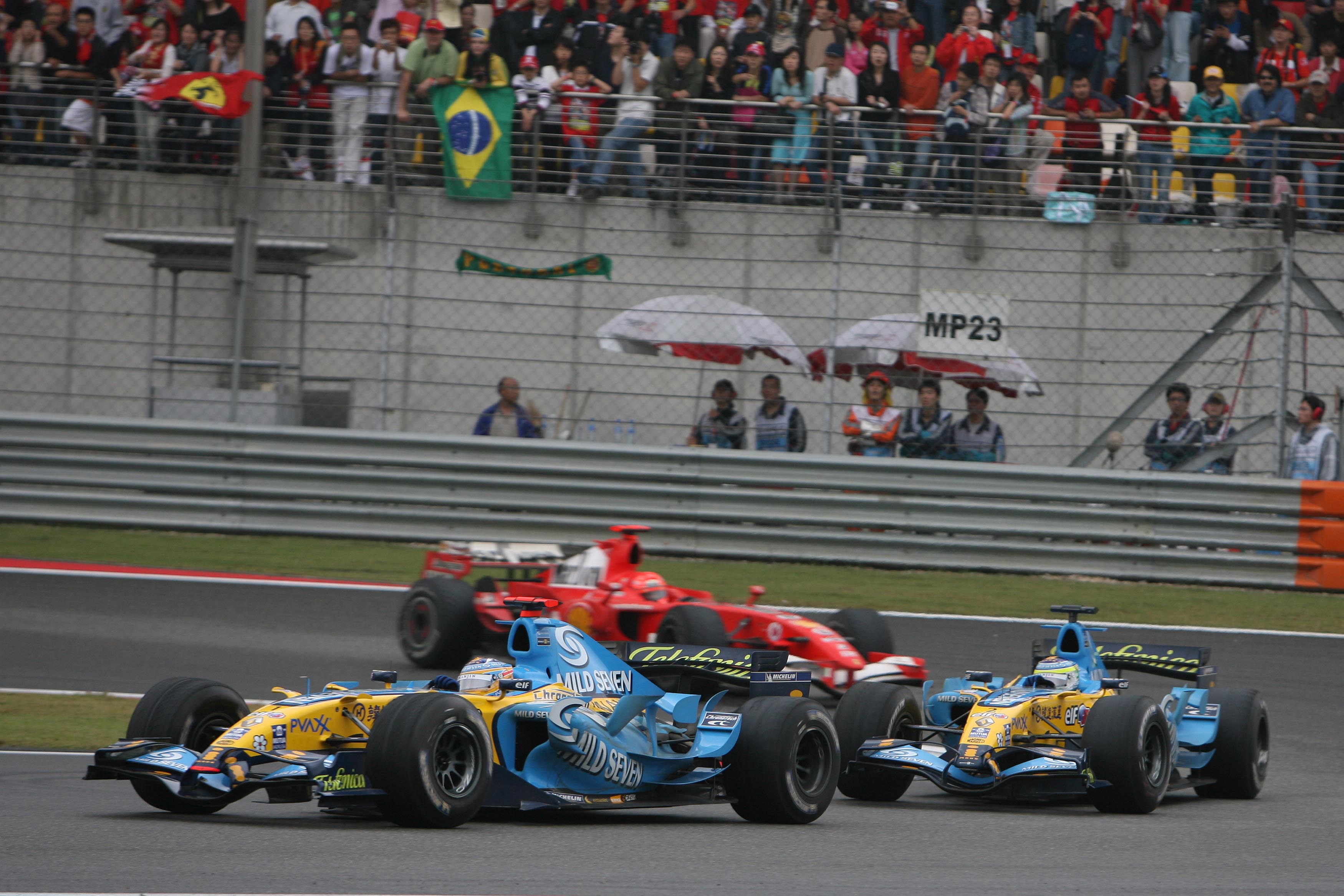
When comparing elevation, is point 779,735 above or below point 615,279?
below

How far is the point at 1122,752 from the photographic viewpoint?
6.93 metres

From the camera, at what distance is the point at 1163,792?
23.6ft

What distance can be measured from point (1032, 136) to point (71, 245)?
966 centimetres

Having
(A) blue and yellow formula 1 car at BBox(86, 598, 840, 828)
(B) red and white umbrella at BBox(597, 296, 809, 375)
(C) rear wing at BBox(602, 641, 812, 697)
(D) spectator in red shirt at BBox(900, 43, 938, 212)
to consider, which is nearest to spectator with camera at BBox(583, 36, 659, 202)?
(B) red and white umbrella at BBox(597, 296, 809, 375)

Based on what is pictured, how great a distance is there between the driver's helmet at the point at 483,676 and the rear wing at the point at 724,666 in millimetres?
753

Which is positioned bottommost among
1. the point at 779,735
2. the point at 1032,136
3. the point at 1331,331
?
the point at 779,735

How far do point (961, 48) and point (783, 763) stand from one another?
12.0 meters

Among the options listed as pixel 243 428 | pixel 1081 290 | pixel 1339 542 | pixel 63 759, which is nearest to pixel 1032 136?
pixel 1081 290

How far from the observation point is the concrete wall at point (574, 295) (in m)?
15.7

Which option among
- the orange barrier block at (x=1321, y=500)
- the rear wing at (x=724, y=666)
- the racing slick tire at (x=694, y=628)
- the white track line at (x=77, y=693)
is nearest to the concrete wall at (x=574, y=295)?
the orange barrier block at (x=1321, y=500)

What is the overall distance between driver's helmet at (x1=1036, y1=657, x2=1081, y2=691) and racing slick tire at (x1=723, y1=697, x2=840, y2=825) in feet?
4.42

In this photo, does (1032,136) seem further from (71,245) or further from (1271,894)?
(1271,894)

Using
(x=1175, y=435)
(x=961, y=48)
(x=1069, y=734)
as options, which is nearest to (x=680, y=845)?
(x=1069, y=734)

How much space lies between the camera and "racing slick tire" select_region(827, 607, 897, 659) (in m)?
9.78
